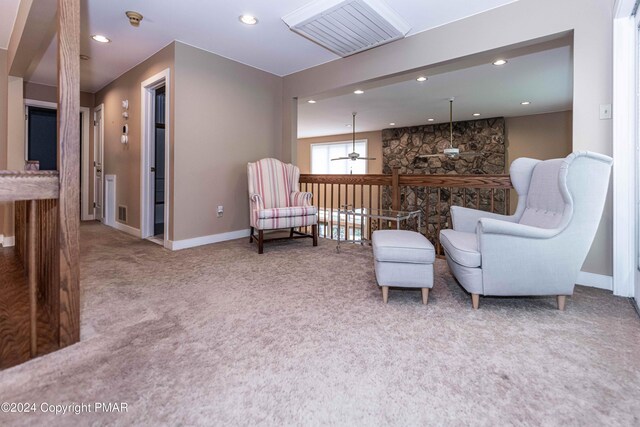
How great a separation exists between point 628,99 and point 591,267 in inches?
49.4

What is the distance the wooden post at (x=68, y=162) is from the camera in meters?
1.48

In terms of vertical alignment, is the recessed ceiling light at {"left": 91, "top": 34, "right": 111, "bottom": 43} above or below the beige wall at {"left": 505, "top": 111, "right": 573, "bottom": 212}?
above

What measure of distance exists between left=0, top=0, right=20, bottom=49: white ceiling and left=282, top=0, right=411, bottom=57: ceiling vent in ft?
8.32

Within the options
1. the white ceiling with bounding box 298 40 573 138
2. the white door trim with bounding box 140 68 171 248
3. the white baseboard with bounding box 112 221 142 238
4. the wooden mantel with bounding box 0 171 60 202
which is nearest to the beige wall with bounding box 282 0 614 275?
the white ceiling with bounding box 298 40 573 138

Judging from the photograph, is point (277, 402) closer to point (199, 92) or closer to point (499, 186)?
point (499, 186)

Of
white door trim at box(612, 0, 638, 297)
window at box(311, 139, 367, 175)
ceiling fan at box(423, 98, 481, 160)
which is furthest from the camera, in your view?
window at box(311, 139, 367, 175)

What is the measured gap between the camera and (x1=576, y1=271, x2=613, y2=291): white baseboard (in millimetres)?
2442

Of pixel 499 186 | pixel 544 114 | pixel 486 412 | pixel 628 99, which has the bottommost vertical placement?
pixel 486 412

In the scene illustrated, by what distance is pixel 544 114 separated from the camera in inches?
272

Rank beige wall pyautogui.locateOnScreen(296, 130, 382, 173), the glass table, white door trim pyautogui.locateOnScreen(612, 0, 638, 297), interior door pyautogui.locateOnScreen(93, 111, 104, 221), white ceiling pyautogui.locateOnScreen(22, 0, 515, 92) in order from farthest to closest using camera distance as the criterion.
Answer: beige wall pyautogui.locateOnScreen(296, 130, 382, 173)
interior door pyautogui.locateOnScreen(93, 111, 104, 221)
the glass table
white ceiling pyautogui.locateOnScreen(22, 0, 515, 92)
white door trim pyautogui.locateOnScreen(612, 0, 638, 297)

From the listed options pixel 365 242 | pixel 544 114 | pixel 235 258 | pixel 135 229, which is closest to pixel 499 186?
pixel 365 242

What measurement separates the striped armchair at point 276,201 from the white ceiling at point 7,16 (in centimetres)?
261

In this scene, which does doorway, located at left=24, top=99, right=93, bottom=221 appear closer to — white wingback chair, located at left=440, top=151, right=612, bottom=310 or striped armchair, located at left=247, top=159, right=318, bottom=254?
striped armchair, located at left=247, top=159, right=318, bottom=254

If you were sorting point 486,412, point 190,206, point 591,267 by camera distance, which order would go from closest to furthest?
point 486,412 → point 591,267 → point 190,206
